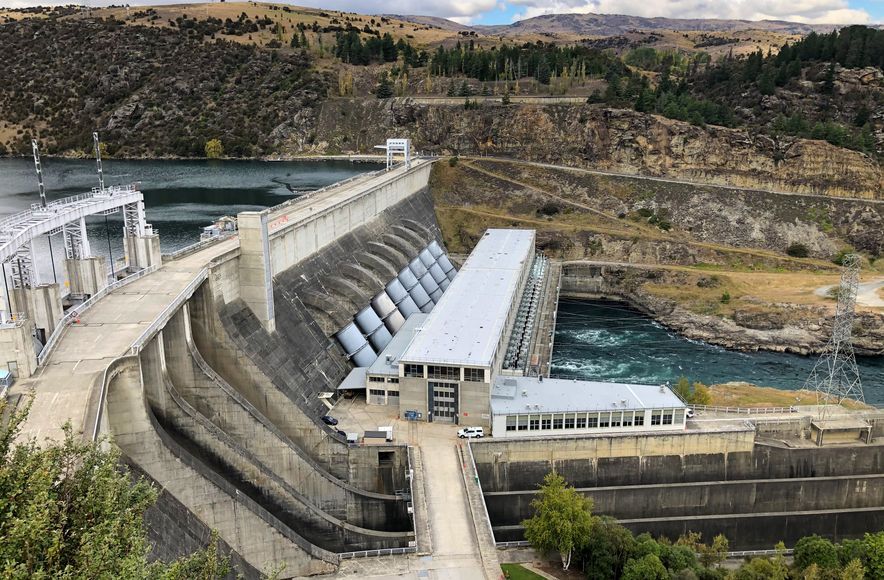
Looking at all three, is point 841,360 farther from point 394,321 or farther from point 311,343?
point 311,343

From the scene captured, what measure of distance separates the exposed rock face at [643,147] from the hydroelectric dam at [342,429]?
215ft

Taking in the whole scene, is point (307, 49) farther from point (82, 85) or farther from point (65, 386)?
point (65, 386)

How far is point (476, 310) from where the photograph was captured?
56406 millimetres

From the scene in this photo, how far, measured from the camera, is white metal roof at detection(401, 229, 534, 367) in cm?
4628

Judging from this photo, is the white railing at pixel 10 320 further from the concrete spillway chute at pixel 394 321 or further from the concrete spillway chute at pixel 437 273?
the concrete spillway chute at pixel 437 273

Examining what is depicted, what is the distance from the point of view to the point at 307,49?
192 meters

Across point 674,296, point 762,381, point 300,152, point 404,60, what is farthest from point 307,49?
point 762,381

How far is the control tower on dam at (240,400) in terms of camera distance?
95.0 ft

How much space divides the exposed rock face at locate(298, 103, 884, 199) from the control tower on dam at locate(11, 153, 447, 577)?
7173 cm

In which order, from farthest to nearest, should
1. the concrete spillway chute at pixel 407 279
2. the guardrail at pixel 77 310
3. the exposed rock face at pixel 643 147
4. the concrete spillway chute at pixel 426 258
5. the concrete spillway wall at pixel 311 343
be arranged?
the exposed rock face at pixel 643 147 < the concrete spillway chute at pixel 426 258 < the concrete spillway chute at pixel 407 279 < the concrete spillway wall at pixel 311 343 < the guardrail at pixel 77 310

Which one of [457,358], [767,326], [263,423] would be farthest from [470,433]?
[767,326]

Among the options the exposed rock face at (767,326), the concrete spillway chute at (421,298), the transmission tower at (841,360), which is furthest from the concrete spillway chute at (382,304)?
the exposed rock face at (767,326)

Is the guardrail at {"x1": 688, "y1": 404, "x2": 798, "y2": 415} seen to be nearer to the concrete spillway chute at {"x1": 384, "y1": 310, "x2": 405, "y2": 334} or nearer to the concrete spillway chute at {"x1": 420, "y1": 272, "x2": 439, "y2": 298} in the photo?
the concrete spillway chute at {"x1": 384, "y1": 310, "x2": 405, "y2": 334}

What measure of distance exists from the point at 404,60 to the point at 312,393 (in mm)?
151043
